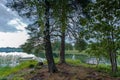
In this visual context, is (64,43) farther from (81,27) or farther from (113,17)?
(113,17)

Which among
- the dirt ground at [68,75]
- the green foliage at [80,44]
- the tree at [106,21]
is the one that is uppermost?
the tree at [106,21]

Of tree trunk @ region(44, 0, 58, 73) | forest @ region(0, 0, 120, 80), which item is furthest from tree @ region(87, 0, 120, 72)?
tree trunk @ region(44, 0, 58, 73)

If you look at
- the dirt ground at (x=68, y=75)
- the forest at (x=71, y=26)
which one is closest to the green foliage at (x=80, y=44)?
the forest at (x=71, y=26)

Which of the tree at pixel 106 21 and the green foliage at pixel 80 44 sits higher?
the tree at pixel 106 21

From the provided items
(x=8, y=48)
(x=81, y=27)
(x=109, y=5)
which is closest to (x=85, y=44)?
(x=81, y=27)

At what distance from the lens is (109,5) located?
1176 cm

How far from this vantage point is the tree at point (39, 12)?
11703 mm

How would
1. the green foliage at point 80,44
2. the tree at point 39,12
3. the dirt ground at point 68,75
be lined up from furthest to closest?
the green foliage at point 80,44
the dirt ground at point 68,75
the tree at point 39,12

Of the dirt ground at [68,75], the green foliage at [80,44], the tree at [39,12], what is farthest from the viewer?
the green foliage at [80,44]

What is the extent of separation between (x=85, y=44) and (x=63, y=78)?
2597mm

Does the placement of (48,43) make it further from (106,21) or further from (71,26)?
(106,21)

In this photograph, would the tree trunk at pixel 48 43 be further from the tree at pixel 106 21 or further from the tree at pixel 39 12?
the tree at pixel 106 21

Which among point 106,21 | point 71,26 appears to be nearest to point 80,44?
point 71,26

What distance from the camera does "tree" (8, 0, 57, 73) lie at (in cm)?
1170
